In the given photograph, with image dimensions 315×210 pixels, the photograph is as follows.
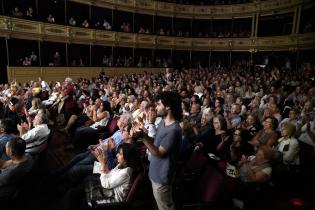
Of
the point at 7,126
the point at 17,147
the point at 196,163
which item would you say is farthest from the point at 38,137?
the point at 196,163

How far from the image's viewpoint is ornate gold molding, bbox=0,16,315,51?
11.4m

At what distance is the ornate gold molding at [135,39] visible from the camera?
37.5 feet

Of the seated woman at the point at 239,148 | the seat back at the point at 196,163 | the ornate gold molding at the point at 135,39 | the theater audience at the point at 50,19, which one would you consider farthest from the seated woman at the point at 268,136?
the theater audience at the point at 50,19

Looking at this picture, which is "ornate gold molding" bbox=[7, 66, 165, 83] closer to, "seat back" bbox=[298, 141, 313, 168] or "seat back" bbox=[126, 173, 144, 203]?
"seat back" bbox=[126, 173, 144, 203]

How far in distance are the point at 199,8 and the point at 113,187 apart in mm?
18268

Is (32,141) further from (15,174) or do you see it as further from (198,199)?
(198,199)

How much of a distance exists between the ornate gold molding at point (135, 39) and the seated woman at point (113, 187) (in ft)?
35.4

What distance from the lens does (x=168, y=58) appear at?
18.5m

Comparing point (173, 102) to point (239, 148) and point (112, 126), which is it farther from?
point (112, 126)

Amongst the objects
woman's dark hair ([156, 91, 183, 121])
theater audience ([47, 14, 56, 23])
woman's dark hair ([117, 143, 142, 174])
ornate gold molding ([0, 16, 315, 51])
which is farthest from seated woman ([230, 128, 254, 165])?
theater audience ([47, 14, 56, 23])

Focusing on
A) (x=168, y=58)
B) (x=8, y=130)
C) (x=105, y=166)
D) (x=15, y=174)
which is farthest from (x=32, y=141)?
(x=168, y=58)

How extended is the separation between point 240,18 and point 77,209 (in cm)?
1845

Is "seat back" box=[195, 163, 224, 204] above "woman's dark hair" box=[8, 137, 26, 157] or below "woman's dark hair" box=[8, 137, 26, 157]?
below

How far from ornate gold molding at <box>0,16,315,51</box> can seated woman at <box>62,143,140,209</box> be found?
10.8m
